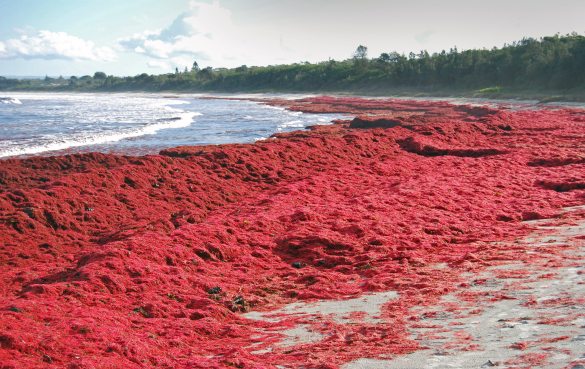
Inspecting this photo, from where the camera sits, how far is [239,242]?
24.0 feet

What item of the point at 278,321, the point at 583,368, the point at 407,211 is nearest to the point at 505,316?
the point at 583,368

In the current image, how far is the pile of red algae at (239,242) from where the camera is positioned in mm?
4062

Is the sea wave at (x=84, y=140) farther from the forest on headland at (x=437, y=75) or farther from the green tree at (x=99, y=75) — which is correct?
the green tree at (x=99, y=75)

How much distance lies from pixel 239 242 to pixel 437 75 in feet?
208

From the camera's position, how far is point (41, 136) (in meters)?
21.3

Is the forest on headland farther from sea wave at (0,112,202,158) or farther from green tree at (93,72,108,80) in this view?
green tree at (93,72,108,80)

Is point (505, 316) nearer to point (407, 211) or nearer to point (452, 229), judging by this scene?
point (452, 229)

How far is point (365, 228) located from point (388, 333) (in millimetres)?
3785

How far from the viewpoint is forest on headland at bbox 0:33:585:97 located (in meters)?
46.7

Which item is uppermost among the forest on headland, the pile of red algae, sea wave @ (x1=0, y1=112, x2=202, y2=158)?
the forest on headland

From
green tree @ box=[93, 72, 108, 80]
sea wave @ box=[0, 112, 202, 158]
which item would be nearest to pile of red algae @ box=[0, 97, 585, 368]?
sea wave @ box=[0, 112, 202, 158]

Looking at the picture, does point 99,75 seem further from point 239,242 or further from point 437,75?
point 239,242

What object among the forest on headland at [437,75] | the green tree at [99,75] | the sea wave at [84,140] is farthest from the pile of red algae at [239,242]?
the green tree at [99,75]

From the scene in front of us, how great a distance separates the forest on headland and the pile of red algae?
38222mm
